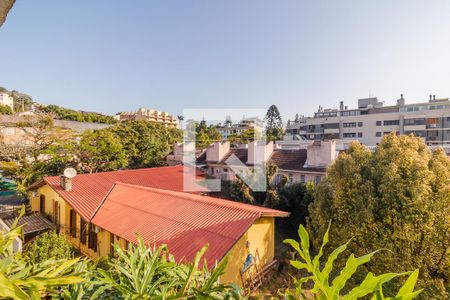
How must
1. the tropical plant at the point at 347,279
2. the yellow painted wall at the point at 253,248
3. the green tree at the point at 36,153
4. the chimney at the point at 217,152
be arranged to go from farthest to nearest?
the chimney at the point at 217,152
the green tree at the point at 36,153
the yellow painted wall at the point at 253,248
the tropical plant at the point at 347,279

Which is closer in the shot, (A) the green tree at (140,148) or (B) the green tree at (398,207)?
(B) the green tree at (398,207)

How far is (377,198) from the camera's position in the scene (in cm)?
709

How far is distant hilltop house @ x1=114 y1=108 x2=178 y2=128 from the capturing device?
72625 millimetres

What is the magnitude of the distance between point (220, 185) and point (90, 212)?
9.80 meters

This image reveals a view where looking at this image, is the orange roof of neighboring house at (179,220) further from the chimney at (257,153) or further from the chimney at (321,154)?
the chimney at (257,153)

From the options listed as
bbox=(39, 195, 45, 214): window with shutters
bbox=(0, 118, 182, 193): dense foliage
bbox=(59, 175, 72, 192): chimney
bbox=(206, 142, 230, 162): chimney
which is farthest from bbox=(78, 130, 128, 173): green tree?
bbox=(59, 175, 72, 192): chimney

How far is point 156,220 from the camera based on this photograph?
373 inches

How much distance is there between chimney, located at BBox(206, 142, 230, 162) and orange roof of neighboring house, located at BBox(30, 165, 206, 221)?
15.3 ft

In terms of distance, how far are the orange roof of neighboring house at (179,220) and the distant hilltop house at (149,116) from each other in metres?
62.6

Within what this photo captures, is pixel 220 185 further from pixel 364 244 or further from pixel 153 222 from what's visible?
pixel 364 244

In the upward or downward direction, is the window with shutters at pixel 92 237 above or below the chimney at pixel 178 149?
below

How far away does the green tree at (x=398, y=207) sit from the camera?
6.38m

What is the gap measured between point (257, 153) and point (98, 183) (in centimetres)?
1258

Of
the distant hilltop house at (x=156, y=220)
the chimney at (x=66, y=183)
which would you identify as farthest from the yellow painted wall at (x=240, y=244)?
the chimney at (x=66, y=183)
